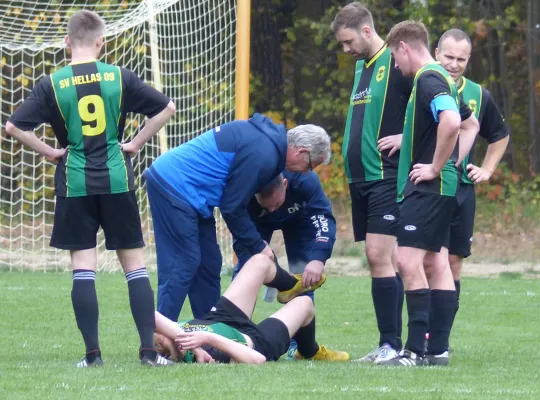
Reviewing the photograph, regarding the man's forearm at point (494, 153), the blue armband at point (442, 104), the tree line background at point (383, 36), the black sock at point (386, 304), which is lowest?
the tree line background at point (383, 36)

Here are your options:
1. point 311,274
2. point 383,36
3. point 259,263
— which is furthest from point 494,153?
point 383,36

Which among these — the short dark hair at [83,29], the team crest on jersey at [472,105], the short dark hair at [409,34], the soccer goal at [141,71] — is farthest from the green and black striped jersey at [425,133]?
the soccer goal at [141,71]

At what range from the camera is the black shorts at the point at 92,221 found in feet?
18.9

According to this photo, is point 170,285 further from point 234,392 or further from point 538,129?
point 538,129

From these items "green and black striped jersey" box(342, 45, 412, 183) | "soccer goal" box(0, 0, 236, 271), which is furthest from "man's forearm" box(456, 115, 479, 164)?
"soccer goal" box(0, 0, 236, 271)

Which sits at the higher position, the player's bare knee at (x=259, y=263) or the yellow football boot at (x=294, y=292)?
the player's bare knee at (x=259, y=263)

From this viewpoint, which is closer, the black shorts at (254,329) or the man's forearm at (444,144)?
the man's forearm at (444,144)

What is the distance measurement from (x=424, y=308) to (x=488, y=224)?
10.2m

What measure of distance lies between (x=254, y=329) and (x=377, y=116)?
145 centimetres

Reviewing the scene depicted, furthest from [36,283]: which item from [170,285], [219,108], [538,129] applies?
[538,129]

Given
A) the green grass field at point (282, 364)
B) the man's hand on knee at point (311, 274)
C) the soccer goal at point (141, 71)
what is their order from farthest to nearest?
the soccer goal at point (141, 71) < the man's hand on knee at point (311, 274) < the green grass field at point (282, 364)

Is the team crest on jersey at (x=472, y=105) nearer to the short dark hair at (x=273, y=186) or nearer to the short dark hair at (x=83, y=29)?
the short dark hair at (x=273, y=186)

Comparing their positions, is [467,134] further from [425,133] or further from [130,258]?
[130,258]

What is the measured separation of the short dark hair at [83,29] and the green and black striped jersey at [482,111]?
2456 millimetres
